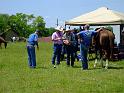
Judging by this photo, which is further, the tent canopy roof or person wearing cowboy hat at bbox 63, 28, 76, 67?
the tent canopy roof

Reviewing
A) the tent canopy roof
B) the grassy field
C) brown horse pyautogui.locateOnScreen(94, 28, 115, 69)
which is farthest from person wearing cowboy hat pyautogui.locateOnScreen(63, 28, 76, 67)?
the tent canopy roof

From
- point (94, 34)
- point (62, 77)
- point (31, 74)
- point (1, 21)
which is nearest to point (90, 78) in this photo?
point (62, 77)

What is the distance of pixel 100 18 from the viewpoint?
2270cm

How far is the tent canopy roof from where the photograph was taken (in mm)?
21766

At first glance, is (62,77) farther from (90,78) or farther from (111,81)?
(111,81)

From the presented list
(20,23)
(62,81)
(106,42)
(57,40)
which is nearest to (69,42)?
(57,40)

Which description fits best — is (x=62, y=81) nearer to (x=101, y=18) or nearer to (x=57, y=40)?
(x=57, y=40)

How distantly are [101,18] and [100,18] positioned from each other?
80mm

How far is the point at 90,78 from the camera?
13547 mm

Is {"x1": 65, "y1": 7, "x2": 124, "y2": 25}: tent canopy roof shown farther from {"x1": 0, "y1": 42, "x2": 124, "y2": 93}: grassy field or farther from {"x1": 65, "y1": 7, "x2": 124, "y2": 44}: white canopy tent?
{"x1": 0, "y1": 42, "x2": 124, "y2": 93}: grassy field

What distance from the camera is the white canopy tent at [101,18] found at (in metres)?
21.7

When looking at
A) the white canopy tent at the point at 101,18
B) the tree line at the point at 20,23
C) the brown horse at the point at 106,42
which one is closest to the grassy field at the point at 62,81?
the brown horse at the point at 106,42

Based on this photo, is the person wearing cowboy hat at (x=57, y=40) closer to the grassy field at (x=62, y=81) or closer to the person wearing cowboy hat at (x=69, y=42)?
the person wearing cowboy hat at (x=69, y=42)

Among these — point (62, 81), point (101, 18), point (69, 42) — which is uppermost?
point (101, 18)
